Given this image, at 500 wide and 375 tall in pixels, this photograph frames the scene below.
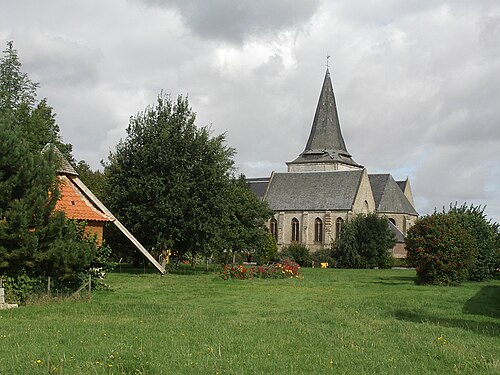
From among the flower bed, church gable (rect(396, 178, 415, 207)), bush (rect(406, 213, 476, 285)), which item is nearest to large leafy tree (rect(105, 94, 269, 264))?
the flower bed

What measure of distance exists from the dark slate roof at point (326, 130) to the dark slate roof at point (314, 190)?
26.5ft

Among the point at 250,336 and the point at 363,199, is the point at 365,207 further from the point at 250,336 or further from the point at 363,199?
the point at 250,336

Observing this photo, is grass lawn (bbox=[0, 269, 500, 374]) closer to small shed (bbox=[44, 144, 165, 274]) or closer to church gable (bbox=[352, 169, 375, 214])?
small shed (bbox=[44, 144, 165, 274])

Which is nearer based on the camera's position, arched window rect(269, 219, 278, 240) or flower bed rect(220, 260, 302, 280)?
flower bed rect(220, 260, 302, 280)

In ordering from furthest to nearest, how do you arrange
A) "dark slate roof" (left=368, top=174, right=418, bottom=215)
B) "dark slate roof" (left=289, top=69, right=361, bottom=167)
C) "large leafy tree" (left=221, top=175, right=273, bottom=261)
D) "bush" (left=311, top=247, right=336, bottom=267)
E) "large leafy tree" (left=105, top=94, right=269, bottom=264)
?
"dark slate roof" (left=289, top=69, right=361, bottom=167), "dark slate roof" (left=368, top=174, right=418, bottom=215), "bush" (left=311, top=247, right=336, bottom=267), "large leafy tree" (left=221, top=175, right=273, bottom=261), "large leafy tree" (left=105, top=94, right=269, bottom=264)

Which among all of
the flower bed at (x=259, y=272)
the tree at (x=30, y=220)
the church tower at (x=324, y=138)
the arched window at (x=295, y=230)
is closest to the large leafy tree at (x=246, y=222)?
Result: the flower bed at (x=259, y=272)

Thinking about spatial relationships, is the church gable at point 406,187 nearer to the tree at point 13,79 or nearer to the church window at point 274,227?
the church window at point 274,227

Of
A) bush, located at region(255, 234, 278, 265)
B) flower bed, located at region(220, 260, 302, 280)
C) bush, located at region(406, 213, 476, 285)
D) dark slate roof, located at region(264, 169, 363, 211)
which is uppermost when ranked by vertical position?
dark slate roof, located at region(264, 169, 363, 211)

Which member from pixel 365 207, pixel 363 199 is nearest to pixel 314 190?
pixel 363 199

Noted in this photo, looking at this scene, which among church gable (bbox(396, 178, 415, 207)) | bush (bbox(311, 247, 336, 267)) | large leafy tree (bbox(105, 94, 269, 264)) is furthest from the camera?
church gable (bbox(396, 178, 415, 207))

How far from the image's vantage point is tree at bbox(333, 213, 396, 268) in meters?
64.7

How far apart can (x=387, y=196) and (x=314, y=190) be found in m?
13.9

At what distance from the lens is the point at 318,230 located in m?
83.4

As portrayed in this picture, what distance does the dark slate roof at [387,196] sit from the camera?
302 ft
